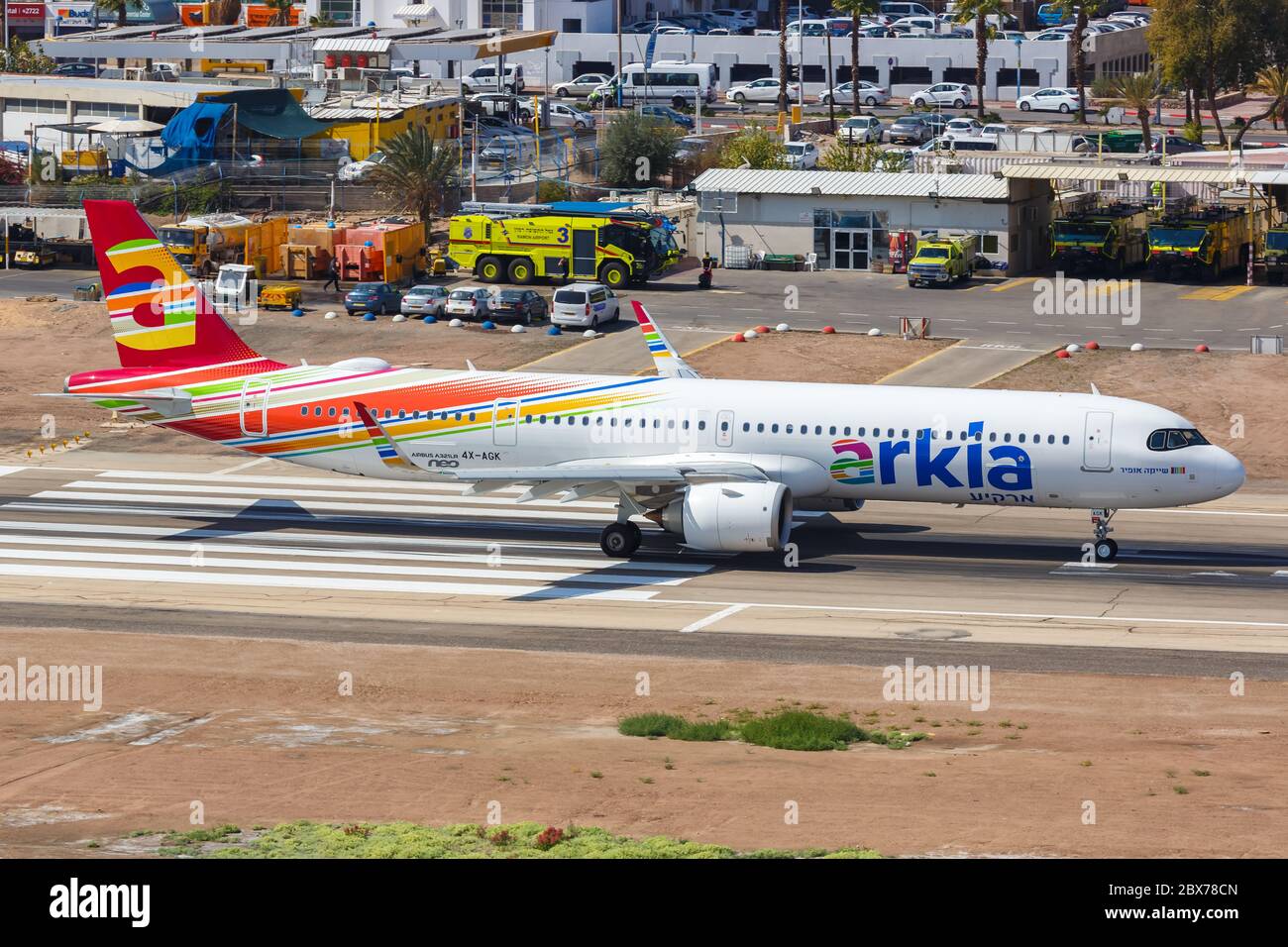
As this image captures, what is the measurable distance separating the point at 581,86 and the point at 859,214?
7570cm

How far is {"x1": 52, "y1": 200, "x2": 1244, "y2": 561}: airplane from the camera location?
45.2 meters

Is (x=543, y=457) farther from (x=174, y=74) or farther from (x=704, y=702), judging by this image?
(x=174, y=74)

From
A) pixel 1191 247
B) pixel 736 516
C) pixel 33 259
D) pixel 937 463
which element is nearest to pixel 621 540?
pixel 736 516

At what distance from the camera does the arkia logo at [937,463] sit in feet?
149

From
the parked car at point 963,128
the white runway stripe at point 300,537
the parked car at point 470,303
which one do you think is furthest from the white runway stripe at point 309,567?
the parked car at point 963,128

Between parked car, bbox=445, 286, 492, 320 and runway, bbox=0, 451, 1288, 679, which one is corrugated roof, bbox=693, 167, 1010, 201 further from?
runway, bbox=0, 451, 1288, 679

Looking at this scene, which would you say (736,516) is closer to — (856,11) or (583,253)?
(583,253)

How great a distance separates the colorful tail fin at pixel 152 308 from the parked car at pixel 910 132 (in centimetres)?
8909

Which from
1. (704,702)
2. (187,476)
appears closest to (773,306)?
(187,476)

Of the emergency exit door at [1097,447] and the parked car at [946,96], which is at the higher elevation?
the parked car at [946,96]

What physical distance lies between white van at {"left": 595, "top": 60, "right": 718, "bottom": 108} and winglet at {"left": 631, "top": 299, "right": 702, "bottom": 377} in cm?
10307

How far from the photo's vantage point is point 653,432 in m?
47.4

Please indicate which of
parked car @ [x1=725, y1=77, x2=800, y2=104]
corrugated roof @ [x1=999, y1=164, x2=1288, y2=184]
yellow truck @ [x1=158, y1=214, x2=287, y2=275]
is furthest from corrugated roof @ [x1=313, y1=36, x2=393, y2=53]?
corrugated roof @ [x1=999, y1=164, x2=1288, y2=184]

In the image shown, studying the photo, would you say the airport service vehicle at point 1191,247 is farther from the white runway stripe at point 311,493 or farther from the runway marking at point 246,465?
the runway marking at point 246,465
